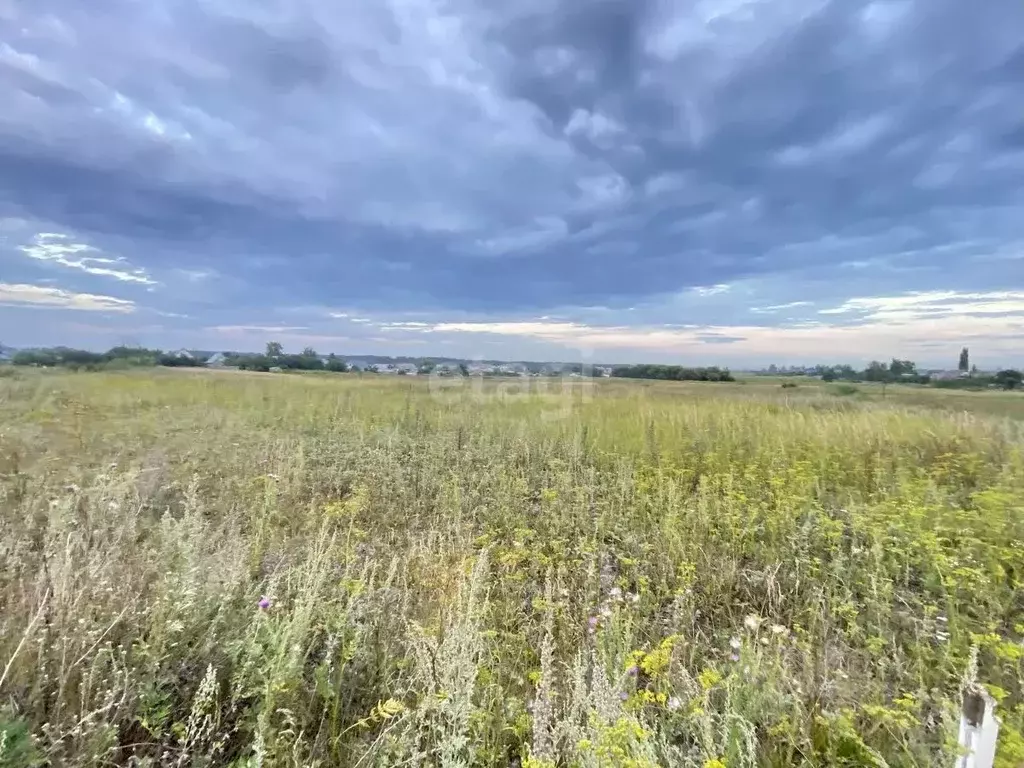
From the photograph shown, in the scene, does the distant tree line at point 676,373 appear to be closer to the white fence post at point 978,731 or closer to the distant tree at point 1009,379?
the distant tree at point 1009,379

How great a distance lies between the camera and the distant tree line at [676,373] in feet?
74.1

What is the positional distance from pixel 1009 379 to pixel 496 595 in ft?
49.3

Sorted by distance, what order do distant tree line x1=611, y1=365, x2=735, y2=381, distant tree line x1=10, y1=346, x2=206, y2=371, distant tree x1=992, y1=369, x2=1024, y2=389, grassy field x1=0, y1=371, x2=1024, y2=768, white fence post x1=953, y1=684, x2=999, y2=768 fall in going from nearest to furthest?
white fence post x1=953, y1=684, x2=999, y2=768
grassy field x1=0, y1=371, x2=1024, y2=768
distant tree line x1=10, y1=346, x2=206, y2=371
distant tree x1=992, y1=369, x2=1024, y2=389
distant tree line x1=611, y1=365, x2=735, y2=381

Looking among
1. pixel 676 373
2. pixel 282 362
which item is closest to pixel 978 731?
pixel 282 362

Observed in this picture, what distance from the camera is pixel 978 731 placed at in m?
1.19

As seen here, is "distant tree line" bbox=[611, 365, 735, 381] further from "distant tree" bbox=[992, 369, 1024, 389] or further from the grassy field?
the grassy field

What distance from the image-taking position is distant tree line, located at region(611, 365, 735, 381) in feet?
74.1

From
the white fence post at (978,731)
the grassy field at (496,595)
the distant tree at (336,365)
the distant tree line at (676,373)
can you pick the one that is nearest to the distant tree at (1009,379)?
the grassy field at (496,595)

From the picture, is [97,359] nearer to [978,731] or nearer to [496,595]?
[496,595]

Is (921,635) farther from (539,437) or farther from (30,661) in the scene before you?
(539,437)

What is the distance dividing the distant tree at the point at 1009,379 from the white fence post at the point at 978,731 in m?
14.5

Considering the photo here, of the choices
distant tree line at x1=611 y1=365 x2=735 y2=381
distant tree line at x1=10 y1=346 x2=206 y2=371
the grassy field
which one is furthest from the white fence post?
distant tree line at x1=611 y1=365 x2=735 y2=381

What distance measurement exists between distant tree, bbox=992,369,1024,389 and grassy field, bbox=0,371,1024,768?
6.84 m

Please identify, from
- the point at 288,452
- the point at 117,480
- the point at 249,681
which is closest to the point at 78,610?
the point at 249,681
